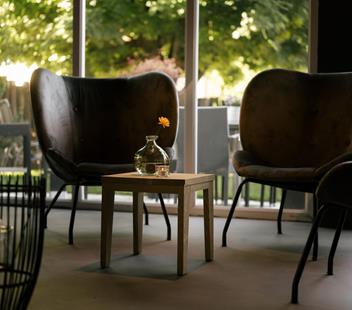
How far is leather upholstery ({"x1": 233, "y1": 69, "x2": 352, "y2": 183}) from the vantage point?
155 inches

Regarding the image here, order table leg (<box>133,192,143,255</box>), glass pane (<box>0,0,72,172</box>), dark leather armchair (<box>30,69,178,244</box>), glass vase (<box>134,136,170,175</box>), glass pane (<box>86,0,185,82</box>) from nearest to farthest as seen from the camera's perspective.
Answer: glass vase (<box>134,136,170,175</box>), table leg (<box>133,192,143,255</box>), dark leather armchair (<box>30,69,178,244</box>), glass pane (<box>86,0,185,82</box>), glass pane (<box>0,0,72,172</box>)

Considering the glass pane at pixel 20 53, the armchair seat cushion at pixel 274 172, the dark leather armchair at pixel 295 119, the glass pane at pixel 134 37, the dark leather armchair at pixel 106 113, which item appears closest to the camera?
the armchair seat cushion at pixel 274 172

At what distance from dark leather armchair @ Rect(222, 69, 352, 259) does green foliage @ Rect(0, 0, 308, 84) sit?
0.98m

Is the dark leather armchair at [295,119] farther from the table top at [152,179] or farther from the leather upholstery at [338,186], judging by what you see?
the leather upholstery at [338,186]

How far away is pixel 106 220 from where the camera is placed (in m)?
3.08

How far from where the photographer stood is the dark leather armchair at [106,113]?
415 cm

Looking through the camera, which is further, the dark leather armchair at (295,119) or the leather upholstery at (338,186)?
the dark leather armchair at (295,119)

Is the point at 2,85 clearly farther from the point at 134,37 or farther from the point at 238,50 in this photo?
the point at 238,50

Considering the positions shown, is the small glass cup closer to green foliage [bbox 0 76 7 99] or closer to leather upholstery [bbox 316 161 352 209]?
leather upholstery [bbox 316 161 352 209]

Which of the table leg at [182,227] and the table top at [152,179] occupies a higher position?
the table top at [152,179]

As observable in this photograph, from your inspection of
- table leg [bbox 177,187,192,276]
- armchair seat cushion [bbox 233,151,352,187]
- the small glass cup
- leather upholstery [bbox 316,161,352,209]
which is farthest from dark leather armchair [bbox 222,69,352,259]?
leather upholstery [bbox 316,161,352,209]

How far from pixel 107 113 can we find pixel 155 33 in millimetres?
1245

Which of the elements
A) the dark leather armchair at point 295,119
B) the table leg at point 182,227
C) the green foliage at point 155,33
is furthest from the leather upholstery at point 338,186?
the green foliage at point 155,33

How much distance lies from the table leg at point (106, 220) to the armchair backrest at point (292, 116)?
128 cm
